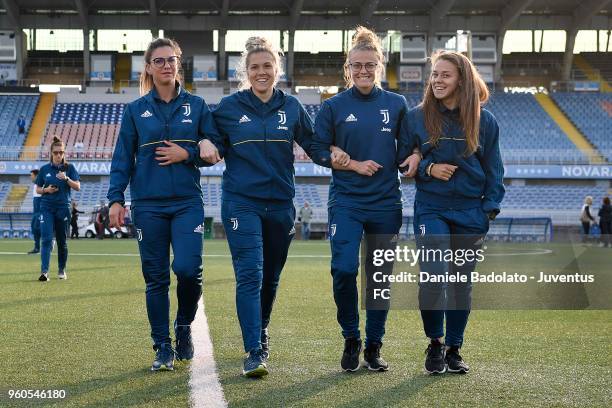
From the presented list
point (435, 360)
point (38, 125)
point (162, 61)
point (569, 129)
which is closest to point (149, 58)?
point (162, 61)

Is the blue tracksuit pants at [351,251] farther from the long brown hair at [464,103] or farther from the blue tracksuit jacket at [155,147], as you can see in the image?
the blue tracksuit jacket at [155,147]

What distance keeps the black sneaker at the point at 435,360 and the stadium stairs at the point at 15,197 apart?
33.4m

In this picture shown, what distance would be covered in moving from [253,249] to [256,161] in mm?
511

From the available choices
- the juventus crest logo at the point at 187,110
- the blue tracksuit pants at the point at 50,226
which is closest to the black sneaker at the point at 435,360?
the juventus crest logo at the point at 187,110

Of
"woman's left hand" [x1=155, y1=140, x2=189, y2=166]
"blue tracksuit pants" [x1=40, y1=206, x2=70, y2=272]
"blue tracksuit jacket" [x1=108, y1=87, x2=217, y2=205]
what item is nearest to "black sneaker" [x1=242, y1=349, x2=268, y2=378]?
"blue tracksuit jacket" [x1=108, y1=87, x2=217, y2=205]

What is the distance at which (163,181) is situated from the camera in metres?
5.09

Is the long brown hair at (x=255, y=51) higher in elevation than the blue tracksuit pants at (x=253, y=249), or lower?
higher

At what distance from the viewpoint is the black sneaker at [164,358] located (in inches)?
194

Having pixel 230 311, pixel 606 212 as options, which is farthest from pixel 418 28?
pixel 230 311

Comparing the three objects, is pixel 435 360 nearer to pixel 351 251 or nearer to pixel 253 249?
pixel 351 251

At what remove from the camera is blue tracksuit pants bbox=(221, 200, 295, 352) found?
16.1 feet

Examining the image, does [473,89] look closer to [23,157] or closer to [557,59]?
[23,157]

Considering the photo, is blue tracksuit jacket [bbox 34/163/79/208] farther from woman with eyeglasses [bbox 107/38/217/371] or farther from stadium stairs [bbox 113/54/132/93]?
stadium stairs [bbox 113/54/132/93]

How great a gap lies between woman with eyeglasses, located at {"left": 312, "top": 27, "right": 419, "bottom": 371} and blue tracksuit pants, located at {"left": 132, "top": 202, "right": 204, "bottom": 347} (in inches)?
31.6
